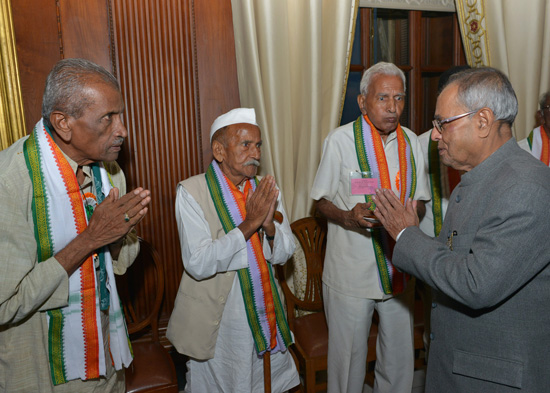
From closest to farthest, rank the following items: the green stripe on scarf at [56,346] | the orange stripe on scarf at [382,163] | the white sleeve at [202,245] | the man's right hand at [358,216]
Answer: the green stripe on scarf at [56,346] < the white sleeve at [202,245] < the man's right hand at [358,216] < the orange stripe on scarf at [382,163]

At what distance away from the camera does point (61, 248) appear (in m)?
1.56

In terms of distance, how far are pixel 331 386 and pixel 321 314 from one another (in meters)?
0.46

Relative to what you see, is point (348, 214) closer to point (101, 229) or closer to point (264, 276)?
point (264, 276)

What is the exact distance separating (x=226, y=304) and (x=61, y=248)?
0.85 meters

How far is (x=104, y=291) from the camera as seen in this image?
68.4 inches

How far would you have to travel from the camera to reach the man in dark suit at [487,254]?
1.32 metres

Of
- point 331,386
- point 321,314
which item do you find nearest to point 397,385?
point 331,386

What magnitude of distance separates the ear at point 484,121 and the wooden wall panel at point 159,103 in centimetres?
178

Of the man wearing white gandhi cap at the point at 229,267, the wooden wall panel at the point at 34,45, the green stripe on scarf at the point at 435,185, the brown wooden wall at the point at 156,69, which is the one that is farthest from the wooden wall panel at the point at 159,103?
the green stripe on scarf at the point at 435,185

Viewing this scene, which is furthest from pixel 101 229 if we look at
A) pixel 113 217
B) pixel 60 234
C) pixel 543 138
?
pixel 543 138

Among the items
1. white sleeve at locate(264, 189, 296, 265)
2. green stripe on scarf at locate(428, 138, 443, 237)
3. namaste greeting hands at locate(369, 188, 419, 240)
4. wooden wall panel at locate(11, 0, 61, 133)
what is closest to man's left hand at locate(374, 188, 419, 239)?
namaste greeting hands at locate(369, 188, 419, 240)

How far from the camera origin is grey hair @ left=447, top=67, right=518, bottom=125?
4.84ft

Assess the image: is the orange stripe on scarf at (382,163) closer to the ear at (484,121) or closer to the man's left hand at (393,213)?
the man's left hand at (393,213)

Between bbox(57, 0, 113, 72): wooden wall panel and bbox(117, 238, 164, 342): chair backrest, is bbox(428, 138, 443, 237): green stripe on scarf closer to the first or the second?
bbox(117, 238, 164, 342): chair backrest
